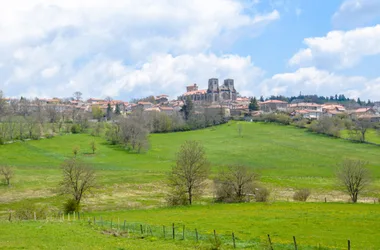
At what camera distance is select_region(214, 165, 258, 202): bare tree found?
5334 centimetres

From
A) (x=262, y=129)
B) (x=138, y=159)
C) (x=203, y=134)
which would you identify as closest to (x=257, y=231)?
(x=138, y=159)

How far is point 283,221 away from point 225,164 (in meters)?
62.4

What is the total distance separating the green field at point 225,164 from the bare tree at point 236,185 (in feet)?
12.3

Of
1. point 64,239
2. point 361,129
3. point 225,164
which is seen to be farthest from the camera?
point 361,129

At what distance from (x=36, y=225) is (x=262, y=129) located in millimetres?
139812

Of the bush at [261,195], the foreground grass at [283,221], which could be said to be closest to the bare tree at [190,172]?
the foreground grass at [283,221]

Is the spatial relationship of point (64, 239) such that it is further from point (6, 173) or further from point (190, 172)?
point (6, 173)

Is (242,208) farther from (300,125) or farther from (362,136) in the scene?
(300,125)

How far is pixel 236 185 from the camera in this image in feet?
178

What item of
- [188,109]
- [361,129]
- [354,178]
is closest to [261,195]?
[354,178]

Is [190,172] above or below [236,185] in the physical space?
above

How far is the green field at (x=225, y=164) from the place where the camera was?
34.2 meters

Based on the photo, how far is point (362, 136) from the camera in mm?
135750

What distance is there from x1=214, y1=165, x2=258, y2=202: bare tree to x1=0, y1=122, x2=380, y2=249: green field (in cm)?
374
